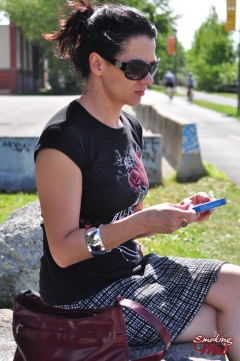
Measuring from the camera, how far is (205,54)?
73.2 metres

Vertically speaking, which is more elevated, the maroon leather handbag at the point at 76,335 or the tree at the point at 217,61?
the maroon leather handbag at the point at 76,335

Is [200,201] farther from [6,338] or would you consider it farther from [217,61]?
[217,61]

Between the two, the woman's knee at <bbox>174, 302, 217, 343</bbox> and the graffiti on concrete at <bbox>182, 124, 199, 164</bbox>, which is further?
the graffiti on concrete at <bbox>182, 124, 199, 164</bbox>

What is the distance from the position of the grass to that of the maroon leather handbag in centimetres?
345

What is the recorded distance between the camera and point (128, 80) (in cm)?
257

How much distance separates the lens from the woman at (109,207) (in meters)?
2.33

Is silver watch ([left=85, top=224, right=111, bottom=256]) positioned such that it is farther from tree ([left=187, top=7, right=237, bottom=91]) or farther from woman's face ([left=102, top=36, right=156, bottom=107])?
tree ([left=187, top=7, right=237, bottom=91])

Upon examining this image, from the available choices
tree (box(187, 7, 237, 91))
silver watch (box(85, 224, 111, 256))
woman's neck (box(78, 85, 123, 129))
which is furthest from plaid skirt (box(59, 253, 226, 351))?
tree (box(187, 7, 237, 91))

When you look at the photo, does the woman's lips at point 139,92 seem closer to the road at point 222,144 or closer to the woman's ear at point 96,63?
the woman's ear at point 96,63

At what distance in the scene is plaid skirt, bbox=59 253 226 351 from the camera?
7.95 ft

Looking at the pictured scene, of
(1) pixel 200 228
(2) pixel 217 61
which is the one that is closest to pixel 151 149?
(1) pixel 200 228

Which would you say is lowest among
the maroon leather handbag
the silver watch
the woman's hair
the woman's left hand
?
the maroon leather handbag

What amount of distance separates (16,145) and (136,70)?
Answer: 6.34m

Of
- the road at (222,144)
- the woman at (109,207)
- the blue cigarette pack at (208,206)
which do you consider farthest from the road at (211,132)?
the blue cigarette pack at (208,206)
